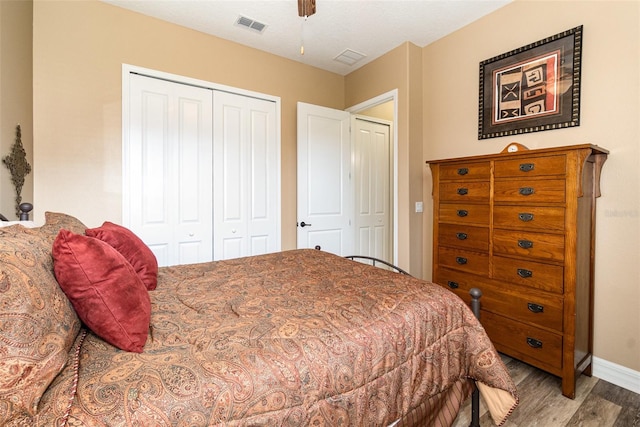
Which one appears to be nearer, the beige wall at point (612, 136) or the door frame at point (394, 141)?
the beige wall at point (612, 136)

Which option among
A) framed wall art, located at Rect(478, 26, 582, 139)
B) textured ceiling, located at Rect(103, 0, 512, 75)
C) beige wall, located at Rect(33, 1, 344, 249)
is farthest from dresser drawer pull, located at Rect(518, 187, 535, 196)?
beige wall, located at Rect(33, 1, 344, 249)

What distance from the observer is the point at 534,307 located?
2.12 m

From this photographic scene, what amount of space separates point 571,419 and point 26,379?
247 cm

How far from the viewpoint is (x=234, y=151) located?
3289 mm

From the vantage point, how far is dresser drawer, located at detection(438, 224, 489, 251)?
7.93 feet

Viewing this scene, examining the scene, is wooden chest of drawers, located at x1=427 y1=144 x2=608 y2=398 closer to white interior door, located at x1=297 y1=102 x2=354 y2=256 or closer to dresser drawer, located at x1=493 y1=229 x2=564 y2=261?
dresser drawer, located at x1=493 y1=229 x2=564 y2=261

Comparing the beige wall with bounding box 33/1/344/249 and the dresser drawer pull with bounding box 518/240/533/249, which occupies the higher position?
the beige wall with bounding box 33/1/344/249

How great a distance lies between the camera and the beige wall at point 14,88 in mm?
1922

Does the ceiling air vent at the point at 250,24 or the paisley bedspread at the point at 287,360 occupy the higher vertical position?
the ceiling air vent at the point at 250,24

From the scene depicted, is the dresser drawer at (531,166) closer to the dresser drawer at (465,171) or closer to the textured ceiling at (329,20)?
the dresser drawer at (465,171)

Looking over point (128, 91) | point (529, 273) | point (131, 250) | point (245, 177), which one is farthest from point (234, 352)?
point (128, 91)

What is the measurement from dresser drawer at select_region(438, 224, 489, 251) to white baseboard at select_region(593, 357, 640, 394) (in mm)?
1059

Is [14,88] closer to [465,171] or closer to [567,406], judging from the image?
[465,171]

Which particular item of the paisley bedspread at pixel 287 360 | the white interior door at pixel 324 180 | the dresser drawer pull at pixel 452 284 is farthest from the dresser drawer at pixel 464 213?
the white interior door at pixel 324 180
